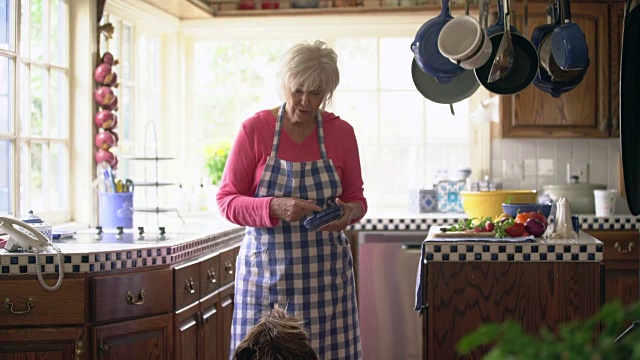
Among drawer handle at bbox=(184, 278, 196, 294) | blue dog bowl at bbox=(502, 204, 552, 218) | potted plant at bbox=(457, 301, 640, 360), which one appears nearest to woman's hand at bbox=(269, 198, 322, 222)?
drawer handle at bbox=(184, 278, 196, 294)

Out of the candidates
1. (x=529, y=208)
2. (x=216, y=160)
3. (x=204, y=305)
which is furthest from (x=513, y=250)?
(x=216, y=160)

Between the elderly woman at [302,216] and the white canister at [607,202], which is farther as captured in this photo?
the white canister at [607,202]

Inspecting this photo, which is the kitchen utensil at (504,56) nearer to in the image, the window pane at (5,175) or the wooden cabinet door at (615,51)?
the window pane at (5,175)

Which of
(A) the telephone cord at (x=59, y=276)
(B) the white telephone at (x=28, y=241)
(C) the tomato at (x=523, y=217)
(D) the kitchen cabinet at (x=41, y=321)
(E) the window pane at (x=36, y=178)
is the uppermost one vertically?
(E) the window pane at (x=36, y=178)

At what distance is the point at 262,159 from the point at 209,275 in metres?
1.04

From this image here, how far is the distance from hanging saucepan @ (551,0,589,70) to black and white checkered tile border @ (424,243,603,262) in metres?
0.63

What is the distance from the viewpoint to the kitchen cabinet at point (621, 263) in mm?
4664

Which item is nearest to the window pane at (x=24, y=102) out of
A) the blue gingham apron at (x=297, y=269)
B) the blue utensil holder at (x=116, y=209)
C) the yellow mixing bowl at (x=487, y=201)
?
the blue utensil holder at (x=116, y=209)

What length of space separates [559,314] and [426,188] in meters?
2.33

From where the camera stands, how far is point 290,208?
2.68 metres

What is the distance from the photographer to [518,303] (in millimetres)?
2895

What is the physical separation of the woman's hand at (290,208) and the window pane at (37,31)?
1611 millimetres

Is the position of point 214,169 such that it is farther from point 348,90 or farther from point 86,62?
point 86,62

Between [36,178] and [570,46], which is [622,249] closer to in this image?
[570,46]
